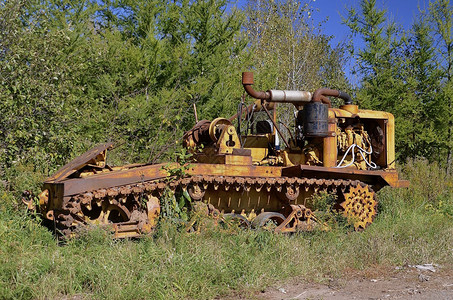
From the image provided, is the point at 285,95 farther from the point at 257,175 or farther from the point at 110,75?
the point at 110,75

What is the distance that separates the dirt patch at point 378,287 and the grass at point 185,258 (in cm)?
18

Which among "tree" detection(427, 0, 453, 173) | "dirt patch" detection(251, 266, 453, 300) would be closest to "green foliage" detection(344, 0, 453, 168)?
"tree" detection(427, 0, 453, 173)

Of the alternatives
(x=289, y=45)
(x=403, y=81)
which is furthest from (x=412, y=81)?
(x=289, y=45)

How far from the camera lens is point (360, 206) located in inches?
365

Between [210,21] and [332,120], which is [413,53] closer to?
[210,21]

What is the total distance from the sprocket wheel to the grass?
244 millimetres

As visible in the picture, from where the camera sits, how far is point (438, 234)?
858 cm

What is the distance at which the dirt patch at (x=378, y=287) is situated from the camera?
224 inches

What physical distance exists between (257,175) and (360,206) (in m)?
2.10

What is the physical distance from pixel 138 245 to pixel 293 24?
2141cm

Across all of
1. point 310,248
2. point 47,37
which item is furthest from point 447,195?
point 47,37

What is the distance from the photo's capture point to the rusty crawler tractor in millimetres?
7246

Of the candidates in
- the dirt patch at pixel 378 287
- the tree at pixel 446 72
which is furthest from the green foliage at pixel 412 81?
the dirt patch at pixel 378 287

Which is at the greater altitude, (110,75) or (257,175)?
(110,75)
